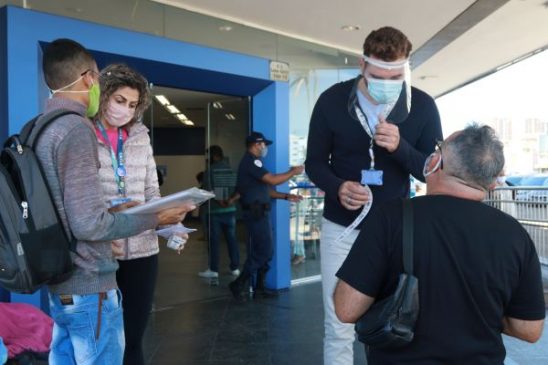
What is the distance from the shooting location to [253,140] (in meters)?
5.52

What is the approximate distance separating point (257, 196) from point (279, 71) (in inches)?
58.9

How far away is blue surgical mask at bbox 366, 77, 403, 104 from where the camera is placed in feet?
7.20

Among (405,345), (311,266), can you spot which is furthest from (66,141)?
(311,266)

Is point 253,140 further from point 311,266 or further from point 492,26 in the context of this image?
point 492,26

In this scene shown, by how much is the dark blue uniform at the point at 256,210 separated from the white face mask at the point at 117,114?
335 cm

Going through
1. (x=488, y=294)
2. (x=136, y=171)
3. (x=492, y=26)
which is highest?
(x=492, y=26)

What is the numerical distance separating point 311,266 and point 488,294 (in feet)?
17.4

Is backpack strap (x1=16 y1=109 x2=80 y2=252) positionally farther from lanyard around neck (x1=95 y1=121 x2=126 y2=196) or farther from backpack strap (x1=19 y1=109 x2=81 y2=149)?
lanyard around neck (x1=95 y1=121 x2=126 y2=196)

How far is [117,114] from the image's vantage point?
217 cm

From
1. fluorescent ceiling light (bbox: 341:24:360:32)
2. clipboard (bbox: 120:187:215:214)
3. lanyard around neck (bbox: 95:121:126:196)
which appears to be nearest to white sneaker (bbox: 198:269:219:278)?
fluorescent ceiling light (bbox: 341:24:360:32)

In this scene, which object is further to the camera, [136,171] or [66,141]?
[136,171]

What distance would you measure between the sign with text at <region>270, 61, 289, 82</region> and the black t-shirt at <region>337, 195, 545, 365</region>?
437 centimetres

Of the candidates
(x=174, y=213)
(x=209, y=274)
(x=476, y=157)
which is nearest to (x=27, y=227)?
(x=174, y=213)

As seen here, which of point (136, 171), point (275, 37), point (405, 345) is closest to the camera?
point (405, 345)
